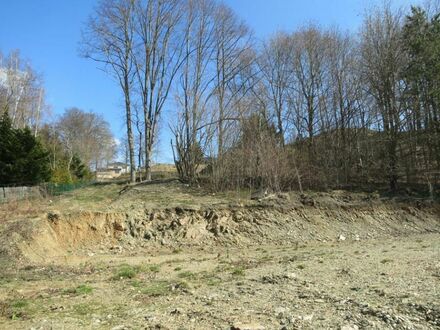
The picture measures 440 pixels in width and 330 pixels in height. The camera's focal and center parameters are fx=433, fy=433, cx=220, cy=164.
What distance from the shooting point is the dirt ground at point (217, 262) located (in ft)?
21.0

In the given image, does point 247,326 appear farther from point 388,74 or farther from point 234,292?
point 388,74

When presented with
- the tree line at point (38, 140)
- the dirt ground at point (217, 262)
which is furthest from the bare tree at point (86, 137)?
the dirt ground at point (217, 262)

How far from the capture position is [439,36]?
71.6 ft

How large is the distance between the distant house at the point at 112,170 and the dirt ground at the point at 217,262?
54.9 meters

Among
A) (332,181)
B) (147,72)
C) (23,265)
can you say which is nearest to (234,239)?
(23,265)

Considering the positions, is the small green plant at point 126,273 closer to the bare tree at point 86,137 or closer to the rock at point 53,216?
the rock at point 53,216

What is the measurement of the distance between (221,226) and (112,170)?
260 feet

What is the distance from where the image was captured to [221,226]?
17.1 metres

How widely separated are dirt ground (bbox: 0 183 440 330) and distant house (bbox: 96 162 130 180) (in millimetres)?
54918

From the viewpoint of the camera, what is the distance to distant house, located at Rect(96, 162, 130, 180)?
257ft

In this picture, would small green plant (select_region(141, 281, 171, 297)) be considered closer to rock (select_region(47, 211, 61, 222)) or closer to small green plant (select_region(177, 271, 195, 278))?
small green plant (select_region(177, 271, 195, 278))

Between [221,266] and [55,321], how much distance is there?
234 inches

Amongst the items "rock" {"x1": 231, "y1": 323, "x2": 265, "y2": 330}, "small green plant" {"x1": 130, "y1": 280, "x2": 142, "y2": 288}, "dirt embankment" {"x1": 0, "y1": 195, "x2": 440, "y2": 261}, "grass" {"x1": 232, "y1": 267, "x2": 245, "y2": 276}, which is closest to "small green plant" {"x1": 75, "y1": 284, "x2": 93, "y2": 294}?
"small green plant" {"x1": 130, "y1": 280, "x2": 142, "y2": 288}

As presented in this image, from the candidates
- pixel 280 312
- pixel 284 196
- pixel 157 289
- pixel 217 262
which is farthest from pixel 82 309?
pixel 284 196
